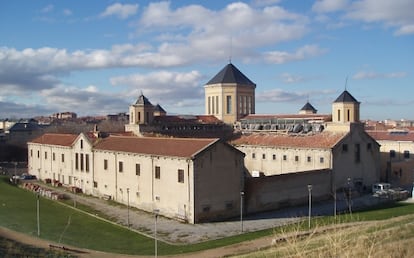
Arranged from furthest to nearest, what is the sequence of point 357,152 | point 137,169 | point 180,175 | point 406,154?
point 406,154 < point 357,152 < point 137,169 < point 180,175

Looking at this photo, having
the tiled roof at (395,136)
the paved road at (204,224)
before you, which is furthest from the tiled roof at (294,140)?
the tiled roof at (395,136)

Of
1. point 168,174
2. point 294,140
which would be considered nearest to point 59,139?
point 168,174

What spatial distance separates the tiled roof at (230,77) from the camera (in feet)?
200

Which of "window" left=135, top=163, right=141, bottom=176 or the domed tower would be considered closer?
"window" left=135, top=163, right=141, bottom=176

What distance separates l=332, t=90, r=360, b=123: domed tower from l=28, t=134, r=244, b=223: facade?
55.7 feet

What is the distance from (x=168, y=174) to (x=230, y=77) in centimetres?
2869

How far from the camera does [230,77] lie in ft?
200

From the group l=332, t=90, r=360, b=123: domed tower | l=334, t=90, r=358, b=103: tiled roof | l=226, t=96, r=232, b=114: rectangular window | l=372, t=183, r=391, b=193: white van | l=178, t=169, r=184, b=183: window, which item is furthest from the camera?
l=226, t=96, r=232, b=114: rectangular window

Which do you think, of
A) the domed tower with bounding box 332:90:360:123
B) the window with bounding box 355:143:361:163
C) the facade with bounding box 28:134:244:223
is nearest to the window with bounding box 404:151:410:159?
the domed tower with bounding box 332:90:360:123

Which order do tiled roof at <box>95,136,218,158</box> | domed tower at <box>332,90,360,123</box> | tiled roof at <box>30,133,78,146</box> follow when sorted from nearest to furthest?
tiled roof at <box>95,136,218,158</box>
domed tower at <box>332,90,360,123</box>
tiled roof at <box>30,133,78,146</box>

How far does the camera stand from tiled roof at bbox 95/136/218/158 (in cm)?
3438

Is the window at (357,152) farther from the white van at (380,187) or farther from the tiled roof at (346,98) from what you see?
the tiled roof at (346,98)

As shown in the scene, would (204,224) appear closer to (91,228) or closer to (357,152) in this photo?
(91,228)

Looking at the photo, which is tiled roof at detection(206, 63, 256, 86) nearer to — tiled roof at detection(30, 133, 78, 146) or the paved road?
tiled roof at detection(30, 133, 78, 146)
